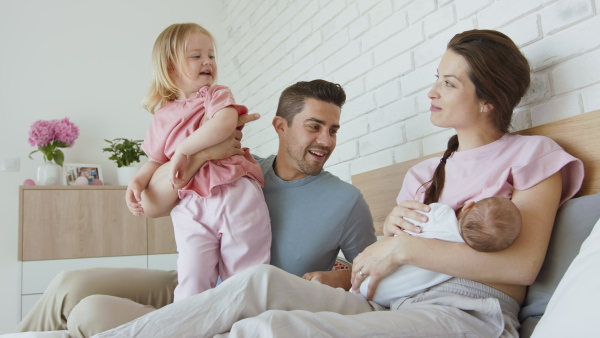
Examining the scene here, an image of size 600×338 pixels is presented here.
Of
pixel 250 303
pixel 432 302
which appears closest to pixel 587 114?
pixel 432 302

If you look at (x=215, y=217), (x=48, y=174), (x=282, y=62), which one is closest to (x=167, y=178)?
(x=215, y=217)

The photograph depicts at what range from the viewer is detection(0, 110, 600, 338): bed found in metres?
0.89

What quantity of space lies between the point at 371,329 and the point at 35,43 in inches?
144

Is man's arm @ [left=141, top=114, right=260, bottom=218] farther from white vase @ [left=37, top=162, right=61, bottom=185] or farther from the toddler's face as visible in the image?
white vase @ [left=37, top=162, right=61, bottom=185]

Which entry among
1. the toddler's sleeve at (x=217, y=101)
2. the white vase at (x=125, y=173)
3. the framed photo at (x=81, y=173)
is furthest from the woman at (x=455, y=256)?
the framed photo at (x=81, y=173)

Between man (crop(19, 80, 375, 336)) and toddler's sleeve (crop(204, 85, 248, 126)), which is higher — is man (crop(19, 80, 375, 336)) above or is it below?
below

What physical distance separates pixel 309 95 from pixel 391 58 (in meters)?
0.46

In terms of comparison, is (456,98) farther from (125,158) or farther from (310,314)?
(125,158)

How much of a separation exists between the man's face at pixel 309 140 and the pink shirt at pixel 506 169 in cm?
49

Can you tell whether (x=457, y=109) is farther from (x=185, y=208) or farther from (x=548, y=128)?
(x=185, y=208)

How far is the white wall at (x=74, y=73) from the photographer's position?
3688 millimetres

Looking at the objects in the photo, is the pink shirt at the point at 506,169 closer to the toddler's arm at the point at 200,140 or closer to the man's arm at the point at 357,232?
the man's arm at the point at 357,232

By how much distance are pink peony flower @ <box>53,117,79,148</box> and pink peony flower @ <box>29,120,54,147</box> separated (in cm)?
4

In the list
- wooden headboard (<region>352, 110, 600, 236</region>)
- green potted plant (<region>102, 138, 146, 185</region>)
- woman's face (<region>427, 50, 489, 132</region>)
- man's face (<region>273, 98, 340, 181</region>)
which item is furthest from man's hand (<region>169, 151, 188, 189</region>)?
green potted plant (<region>102, 138, 146, 185</region>)
